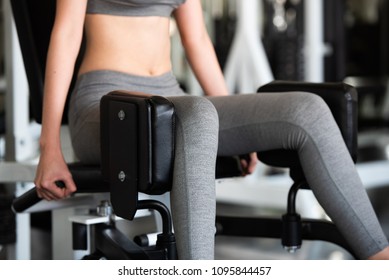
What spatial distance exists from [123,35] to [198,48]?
0.26m

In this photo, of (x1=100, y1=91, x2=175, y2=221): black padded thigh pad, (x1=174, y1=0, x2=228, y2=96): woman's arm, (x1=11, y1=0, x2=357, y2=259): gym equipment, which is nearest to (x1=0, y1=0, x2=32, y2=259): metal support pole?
(x1=11, y1=0, x2=357, y2=259): gym equipment

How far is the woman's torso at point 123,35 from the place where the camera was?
66.0 inches

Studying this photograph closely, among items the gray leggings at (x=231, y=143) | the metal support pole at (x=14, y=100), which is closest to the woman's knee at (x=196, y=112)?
the gray leggings at (x=231, y=143)

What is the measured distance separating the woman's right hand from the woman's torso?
0.24 metres

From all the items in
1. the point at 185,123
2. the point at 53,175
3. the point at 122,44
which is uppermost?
the point at 122,44

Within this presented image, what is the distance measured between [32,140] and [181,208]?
1.09 metres

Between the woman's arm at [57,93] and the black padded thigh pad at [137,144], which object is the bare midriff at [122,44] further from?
the black padded thigh pad at [137,144]

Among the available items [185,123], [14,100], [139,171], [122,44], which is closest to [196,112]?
[185,123]

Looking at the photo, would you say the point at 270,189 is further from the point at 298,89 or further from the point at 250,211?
the point at 298,89

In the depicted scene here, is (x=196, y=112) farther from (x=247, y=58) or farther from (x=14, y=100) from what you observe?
(x=247, y=58)

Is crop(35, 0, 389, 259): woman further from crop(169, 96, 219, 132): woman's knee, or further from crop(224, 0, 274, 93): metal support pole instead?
crop(224, 0, 274, 93): metal support pole

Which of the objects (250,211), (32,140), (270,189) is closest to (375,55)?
(250,211)

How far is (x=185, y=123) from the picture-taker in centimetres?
140
